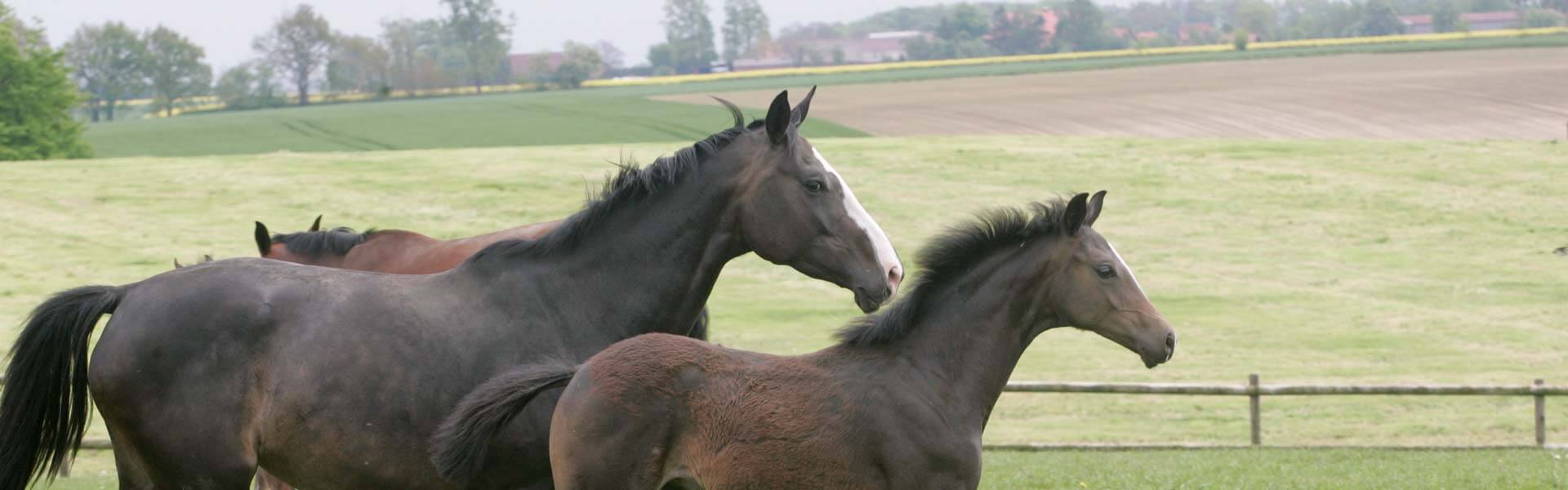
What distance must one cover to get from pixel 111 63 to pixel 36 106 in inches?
1521

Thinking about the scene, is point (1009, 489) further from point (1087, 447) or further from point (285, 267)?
point (285, 267)

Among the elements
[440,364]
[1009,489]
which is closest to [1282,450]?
[1009,489]

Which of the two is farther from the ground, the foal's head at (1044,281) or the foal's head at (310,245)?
the foal's head at (1044,281)

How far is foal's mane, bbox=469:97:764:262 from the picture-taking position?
537 centimetres

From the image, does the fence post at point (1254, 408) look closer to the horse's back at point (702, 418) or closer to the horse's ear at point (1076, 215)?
the horse's ear at point (1076, 215)

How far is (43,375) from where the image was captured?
5254mm

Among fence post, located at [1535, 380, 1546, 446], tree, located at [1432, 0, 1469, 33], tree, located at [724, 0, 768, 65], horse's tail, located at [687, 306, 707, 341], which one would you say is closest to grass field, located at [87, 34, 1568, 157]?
tree, located at [1432, 0, 1469, 33]

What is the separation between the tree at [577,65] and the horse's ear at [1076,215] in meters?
75.3

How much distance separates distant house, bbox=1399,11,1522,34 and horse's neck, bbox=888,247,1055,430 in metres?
79.3

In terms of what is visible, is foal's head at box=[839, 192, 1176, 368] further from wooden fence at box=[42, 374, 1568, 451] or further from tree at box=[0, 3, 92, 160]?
tree at box=[0, 3, 92, 160]

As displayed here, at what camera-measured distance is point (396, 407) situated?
195 inches

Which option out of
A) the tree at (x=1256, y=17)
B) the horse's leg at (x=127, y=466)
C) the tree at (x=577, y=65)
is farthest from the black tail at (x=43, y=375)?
the tree at (x=1256, y=17)

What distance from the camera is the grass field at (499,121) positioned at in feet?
159

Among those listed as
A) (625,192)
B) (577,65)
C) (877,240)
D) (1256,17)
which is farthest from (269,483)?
(1256,17)
